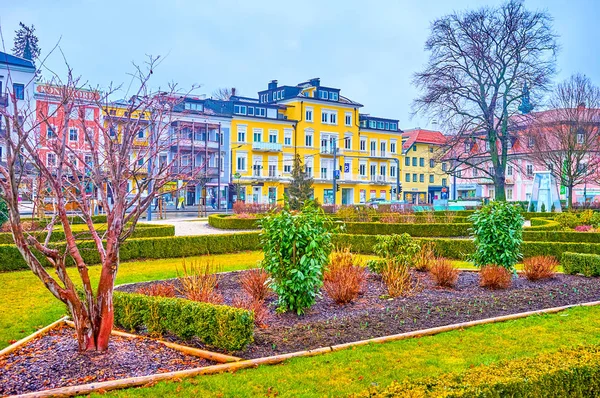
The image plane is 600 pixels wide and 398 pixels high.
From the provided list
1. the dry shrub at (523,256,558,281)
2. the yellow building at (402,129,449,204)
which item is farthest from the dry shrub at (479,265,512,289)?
the yellow building at (402,129,449,204)

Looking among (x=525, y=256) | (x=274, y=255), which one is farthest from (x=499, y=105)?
(x=274, y=255)

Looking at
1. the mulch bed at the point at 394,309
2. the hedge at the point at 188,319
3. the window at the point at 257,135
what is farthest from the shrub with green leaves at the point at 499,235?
the window at the point at 257,135

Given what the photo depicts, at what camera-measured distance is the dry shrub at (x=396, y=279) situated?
33.4 ft

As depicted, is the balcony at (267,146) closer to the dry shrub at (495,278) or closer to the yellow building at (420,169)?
the yellow building at (420,169)

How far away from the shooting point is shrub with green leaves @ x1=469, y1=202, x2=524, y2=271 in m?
12.0

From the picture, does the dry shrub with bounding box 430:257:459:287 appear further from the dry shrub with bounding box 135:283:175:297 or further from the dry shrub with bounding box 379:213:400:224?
the dry shrub with bounding box 379:213:400:224

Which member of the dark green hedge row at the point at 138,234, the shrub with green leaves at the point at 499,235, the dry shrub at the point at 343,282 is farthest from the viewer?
the dark green hedge row at the point at 138,234

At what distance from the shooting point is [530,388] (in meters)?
4.64

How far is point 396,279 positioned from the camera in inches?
407

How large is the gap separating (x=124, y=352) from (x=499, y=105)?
33.4 m

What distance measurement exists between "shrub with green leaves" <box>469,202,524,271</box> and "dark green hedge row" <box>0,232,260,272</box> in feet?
22.7

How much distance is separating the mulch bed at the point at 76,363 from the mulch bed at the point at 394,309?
590mm

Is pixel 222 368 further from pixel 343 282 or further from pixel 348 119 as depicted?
pixel 348 119

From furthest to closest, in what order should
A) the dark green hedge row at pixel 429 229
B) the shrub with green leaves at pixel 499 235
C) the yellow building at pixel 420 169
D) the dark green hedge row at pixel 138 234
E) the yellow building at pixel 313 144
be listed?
the yellow building at pixel 420 169
the yellow building at pixel 313 144
the dark green hedge row at pixel 429 229
the dark green hedge row at pixel 138 234
the shrub with green leaves at pixel 499 235
